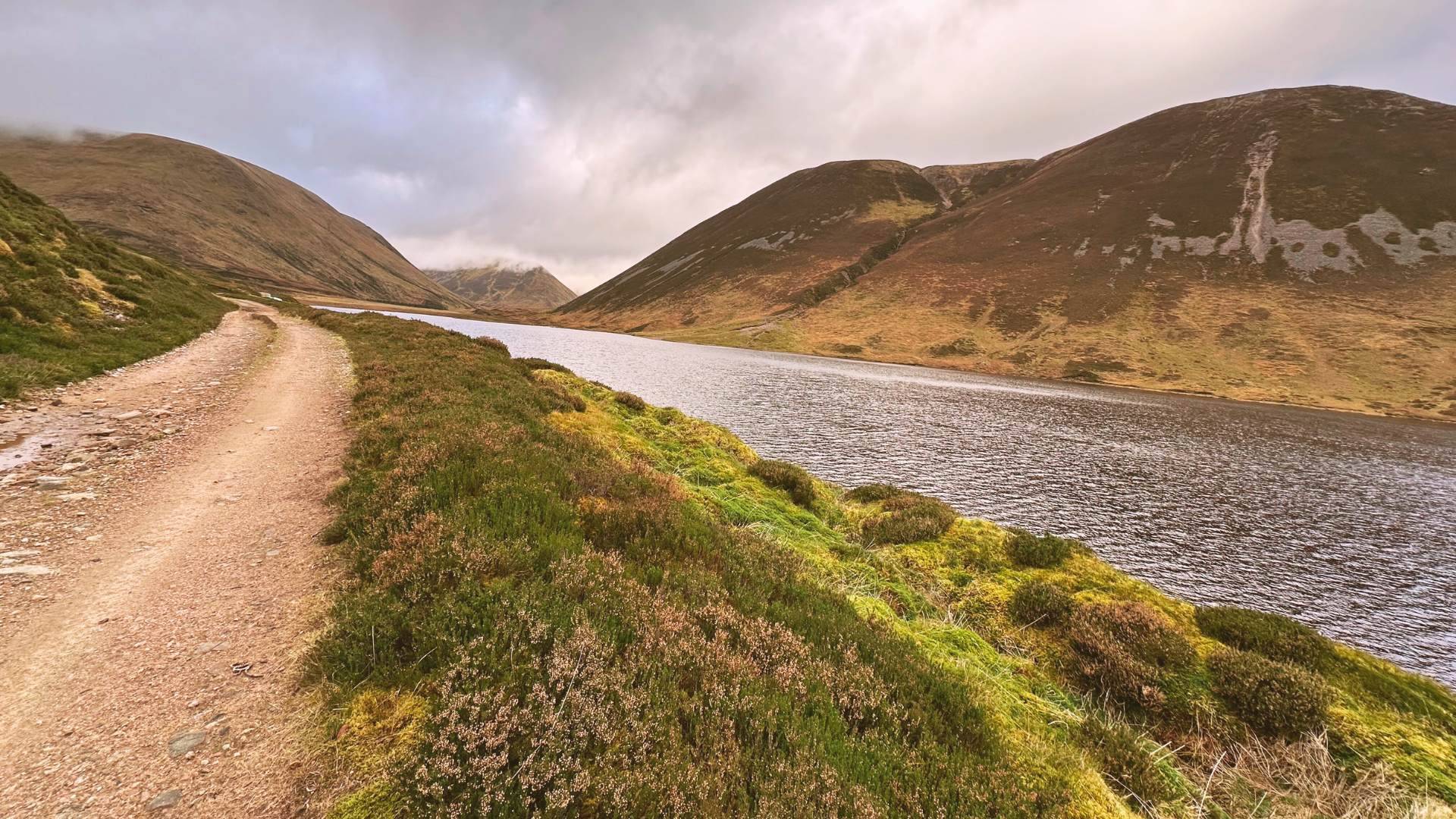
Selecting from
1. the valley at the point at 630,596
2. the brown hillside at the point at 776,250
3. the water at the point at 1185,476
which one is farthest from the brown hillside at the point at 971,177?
the valley at the point at 630,596

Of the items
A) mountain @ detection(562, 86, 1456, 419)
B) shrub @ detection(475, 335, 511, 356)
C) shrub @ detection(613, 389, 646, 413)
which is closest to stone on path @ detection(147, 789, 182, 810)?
shrub @ detection(613, 389, 646, 413)

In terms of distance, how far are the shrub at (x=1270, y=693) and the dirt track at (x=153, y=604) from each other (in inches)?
405

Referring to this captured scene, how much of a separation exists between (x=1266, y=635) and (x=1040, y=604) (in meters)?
3.29

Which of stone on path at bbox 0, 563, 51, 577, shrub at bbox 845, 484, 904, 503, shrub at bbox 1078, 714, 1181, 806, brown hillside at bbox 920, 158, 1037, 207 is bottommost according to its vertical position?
shrub at bbox 845, 484, 904, 503

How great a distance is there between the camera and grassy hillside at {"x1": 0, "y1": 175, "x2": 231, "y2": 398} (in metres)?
12.6

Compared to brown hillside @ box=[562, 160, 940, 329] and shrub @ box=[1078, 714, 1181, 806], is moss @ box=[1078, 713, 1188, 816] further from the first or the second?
brown hillside @ box=[562, 160, 940, 329]

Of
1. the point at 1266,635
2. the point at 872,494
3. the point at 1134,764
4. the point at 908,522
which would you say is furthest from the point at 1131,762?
the point at 872,494

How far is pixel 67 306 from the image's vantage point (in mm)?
15867

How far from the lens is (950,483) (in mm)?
20203

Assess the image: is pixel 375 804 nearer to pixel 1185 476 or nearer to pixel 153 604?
pixel 153 604

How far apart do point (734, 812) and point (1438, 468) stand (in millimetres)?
46048

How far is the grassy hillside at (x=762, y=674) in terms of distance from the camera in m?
3.45

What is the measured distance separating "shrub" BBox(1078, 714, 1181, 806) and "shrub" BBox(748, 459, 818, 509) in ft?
27.5

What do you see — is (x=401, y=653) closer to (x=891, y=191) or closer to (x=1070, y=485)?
(x=1070, y=485)
